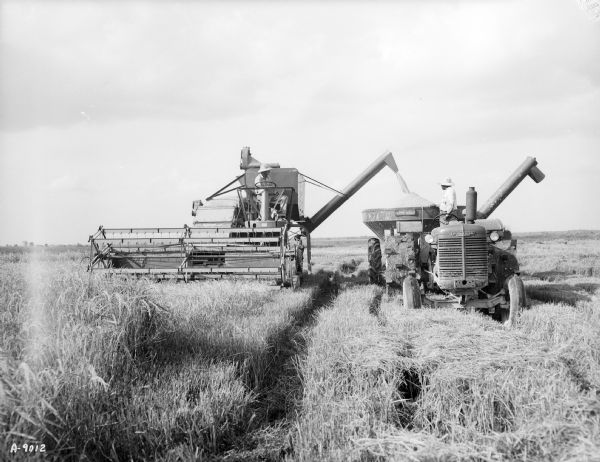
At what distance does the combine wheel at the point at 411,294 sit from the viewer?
7367 mm

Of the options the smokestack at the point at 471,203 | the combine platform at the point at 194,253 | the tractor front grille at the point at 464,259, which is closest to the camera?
the tractor front grille at the point at 464,259

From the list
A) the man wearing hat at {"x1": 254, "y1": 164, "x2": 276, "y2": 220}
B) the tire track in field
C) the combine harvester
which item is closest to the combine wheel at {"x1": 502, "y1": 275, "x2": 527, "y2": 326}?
the combine harvester

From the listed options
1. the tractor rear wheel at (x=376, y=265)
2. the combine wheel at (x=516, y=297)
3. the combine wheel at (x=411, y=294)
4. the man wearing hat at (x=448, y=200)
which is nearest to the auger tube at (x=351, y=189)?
the tractor rear wheel at (x=376, y=265)

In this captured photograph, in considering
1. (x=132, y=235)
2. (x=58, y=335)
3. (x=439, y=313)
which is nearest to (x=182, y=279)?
(x=132, y=235)

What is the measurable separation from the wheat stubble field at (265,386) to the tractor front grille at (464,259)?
1.61 m

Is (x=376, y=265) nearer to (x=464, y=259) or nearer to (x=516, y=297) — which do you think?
(x=464, y=259)

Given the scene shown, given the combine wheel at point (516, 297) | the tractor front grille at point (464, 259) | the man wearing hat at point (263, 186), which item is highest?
the man wearing hat at point (263, 186)

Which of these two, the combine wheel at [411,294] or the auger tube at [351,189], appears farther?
the auger tube at [351,189]

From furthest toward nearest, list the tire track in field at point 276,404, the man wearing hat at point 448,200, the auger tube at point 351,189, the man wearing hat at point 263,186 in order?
the auger tube at point 351,189 → the man wearing hat at point 263,186 → the man wearing hat at point 448,200 → the tire track in field at point 276,404

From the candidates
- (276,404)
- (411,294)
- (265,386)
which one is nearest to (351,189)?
(411,294)

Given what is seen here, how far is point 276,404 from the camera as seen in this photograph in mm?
4055

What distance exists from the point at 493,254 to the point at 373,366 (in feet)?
14.4

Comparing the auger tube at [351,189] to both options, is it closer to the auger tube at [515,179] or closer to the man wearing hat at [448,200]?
the auger tube at [515,179]

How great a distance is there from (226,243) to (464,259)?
192 inches
